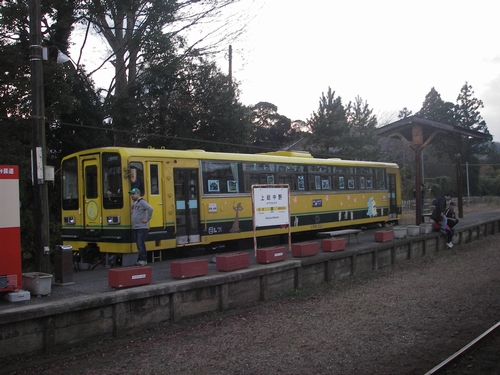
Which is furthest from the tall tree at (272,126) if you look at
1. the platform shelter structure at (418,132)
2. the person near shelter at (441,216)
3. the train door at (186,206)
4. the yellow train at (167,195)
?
the train door at (186,206)

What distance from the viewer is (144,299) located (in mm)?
7836

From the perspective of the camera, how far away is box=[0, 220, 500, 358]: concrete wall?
645 centimetres

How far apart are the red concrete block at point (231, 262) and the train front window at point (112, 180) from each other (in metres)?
3.14

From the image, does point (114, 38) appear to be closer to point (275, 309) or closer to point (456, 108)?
point (275, 309)

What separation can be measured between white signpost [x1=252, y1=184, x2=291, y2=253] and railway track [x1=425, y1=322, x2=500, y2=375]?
216 inches

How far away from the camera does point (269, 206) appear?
12227 mm

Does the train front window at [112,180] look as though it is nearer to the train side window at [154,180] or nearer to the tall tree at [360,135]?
the train side window at [154,180]

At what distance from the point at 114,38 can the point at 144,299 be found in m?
17.0

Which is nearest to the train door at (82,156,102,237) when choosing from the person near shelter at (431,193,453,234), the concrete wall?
the concrete wall

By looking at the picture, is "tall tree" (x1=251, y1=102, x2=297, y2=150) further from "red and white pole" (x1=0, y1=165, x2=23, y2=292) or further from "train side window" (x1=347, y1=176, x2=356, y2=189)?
"red and white pole" (x1=0, y1=165, x2=23, y2=292)

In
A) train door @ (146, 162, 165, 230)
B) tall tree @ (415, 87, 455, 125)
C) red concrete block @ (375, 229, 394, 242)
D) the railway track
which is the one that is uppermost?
tall tree @ (415, 87, 455, 125)

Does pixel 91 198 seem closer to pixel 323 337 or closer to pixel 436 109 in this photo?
pixel 323 337

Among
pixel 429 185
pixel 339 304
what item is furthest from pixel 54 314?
pixel 429 185

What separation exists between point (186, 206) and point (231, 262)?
10.6 feet
